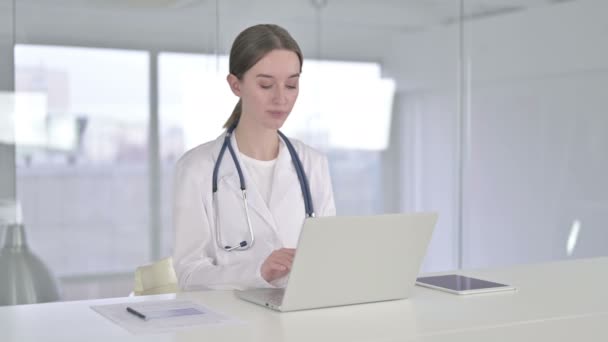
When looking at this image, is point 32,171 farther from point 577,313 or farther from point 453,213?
point 577,313

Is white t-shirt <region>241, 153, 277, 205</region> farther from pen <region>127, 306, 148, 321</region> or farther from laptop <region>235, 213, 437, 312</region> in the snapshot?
pen <region>127, 306, 148, 321</region>

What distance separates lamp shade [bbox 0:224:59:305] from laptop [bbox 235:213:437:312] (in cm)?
222

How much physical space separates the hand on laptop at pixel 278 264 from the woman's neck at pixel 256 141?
0.60 meters

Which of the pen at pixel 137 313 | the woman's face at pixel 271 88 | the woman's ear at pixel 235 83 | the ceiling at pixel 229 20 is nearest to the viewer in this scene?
the pen at pixel 137 313

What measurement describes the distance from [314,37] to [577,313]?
2.92m

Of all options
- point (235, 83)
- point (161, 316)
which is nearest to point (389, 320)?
point (161, 316)

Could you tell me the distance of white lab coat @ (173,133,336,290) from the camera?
8.34 feet

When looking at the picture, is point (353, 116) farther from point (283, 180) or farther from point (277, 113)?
point (277, 113)

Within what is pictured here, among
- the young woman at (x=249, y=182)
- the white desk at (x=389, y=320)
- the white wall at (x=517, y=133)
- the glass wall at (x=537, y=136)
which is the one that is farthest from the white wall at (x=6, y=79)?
the glass wall at (x=537, y=136)

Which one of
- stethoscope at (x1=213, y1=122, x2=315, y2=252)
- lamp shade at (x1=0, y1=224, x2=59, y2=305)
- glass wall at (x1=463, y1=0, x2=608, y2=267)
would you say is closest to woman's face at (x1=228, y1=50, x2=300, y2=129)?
stethoscope at (x1=213, y1=122, x2=315, y2=252)

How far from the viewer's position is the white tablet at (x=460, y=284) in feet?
7.67

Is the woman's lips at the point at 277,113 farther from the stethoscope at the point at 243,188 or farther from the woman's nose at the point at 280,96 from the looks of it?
the stethoscope at the point at 243,188

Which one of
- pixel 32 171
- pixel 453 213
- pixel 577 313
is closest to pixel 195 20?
pixel 32 171

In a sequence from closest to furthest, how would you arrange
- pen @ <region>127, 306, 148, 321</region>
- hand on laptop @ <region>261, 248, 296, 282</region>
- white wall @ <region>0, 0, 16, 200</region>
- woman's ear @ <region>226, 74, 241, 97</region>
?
1. pen @ <region>127, 306, 148, 321</region>
2. hand on laptop @ <region>261, 248, 296, 282</region>
3. woman's ear @ <region>226, 74, 241, 97</region>
4. white wall @ <region>0, 0, 16, 200</region>
